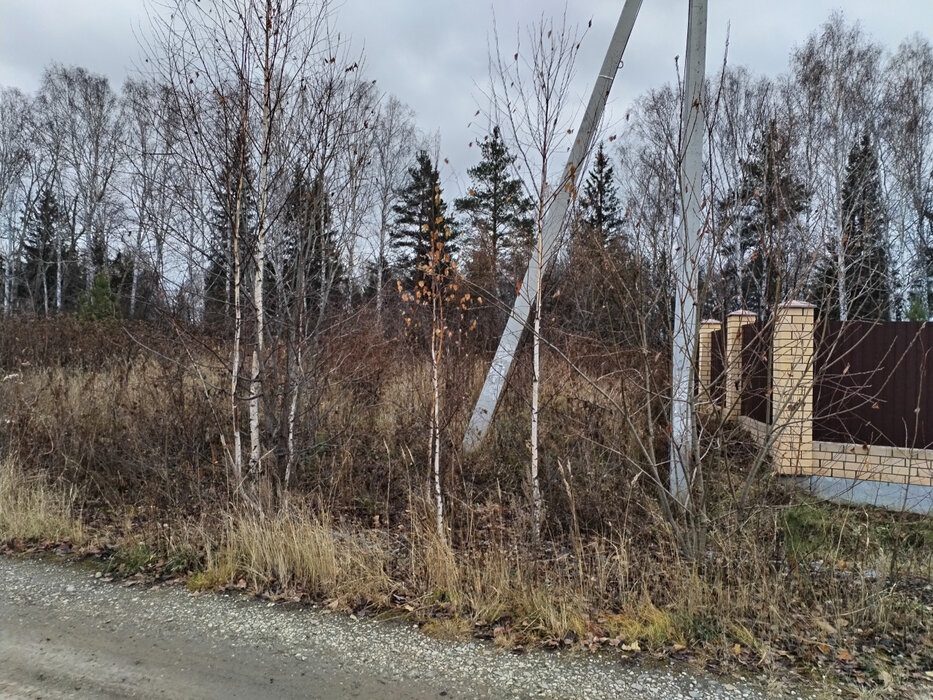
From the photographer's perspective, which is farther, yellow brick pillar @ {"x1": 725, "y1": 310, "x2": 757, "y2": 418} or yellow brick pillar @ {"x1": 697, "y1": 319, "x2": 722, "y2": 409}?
yellow brick pillar @ {"x1": 697, "y1": 319, "x2": 722, "y2": 409}

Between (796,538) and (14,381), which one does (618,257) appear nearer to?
(796,538)

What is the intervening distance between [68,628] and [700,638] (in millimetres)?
3544

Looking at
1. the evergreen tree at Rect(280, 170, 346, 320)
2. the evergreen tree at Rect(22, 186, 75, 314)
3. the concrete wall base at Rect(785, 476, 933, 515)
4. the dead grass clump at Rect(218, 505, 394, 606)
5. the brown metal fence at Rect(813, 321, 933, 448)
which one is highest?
the evergreen tree at Rect(22, 186, 75, 314)

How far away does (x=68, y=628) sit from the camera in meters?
3.28

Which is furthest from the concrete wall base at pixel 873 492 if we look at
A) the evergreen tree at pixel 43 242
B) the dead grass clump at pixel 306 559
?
the evergreen tree at pixel 43 242

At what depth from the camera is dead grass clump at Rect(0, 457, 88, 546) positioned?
4699 mm

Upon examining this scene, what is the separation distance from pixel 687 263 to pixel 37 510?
5.85 meters

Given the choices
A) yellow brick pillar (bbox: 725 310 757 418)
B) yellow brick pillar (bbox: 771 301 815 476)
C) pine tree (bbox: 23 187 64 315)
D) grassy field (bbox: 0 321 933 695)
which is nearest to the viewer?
grassy field (bbox: 0 321 933 695)

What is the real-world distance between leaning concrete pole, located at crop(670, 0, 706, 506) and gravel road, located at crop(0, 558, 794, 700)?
4.98ft

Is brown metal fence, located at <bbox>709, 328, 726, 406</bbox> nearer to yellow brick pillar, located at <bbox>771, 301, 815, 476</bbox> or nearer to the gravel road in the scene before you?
yellow brick pillar, located at <bbox>771, 301, 815, 476</bbox>

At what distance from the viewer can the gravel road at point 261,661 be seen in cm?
266

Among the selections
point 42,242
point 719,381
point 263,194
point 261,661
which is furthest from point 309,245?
point 42,242

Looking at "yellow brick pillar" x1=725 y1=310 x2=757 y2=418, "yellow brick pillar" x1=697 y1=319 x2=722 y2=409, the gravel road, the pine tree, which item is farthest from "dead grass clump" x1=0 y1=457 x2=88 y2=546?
the pine tree

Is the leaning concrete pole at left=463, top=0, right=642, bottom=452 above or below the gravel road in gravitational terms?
above
